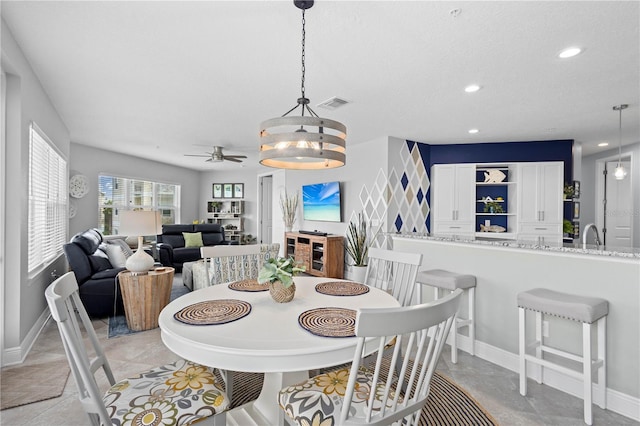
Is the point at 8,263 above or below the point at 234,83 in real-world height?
below

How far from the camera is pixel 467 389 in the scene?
2213mm

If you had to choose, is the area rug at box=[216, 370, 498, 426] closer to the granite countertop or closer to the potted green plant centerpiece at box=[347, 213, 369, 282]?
the granite countertop

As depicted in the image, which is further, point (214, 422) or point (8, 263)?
point (8, 263)

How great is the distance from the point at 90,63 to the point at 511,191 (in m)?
6.14

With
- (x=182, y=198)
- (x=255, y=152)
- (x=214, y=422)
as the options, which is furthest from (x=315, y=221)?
(x=214, y=422)

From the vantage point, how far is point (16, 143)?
2461mm

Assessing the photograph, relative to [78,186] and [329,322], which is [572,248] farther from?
[78,186]

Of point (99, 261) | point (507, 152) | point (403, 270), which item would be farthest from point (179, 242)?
point (507, 152)

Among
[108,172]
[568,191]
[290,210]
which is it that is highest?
[108,172]

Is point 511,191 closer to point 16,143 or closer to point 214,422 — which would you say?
point 214,422

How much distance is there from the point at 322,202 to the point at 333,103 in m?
2.94

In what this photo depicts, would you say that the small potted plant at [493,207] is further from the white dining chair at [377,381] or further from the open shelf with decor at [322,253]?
the white dining chair at [377,381]

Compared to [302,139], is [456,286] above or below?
below

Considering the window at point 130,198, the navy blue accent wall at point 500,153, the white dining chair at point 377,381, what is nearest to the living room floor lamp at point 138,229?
Result: the white dining chair at point 377,381
